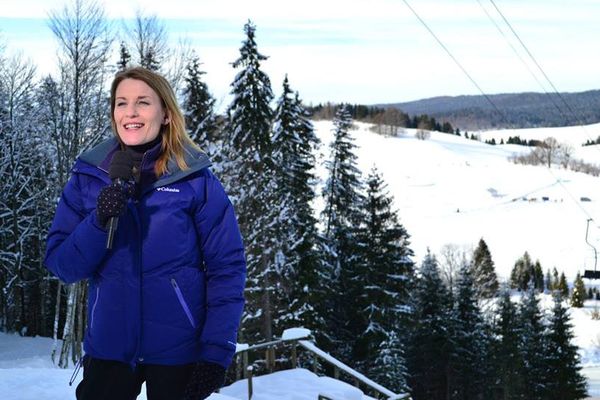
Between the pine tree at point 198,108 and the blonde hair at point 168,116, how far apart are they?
24146mm

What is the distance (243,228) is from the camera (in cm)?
2641

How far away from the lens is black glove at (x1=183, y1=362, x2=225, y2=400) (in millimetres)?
2562

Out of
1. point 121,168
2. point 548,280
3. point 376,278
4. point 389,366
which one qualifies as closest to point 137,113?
point 121,168

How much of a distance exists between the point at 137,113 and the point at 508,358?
43.7 metres

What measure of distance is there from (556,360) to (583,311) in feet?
206

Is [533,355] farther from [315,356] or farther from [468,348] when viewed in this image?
[315,356]

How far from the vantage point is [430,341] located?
40.9 metres

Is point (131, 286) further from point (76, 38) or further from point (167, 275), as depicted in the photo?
point (76, 38)

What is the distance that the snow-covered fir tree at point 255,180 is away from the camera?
26.7 m

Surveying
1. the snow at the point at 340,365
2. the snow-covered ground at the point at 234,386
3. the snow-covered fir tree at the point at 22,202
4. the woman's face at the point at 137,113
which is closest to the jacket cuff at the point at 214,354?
the woman's face at the point at 137,113

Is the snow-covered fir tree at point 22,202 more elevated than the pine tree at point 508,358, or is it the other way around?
the snow-covered fir tree at point 22,202

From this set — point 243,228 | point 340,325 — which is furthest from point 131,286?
point 340,325

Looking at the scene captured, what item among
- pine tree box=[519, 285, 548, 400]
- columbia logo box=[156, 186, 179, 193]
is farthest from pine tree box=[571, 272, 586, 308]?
columbia logo box=[156, 186, 179, 193]

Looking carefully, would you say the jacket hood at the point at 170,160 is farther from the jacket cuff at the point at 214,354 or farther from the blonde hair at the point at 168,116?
the jacket cuff at the point at 214,354
